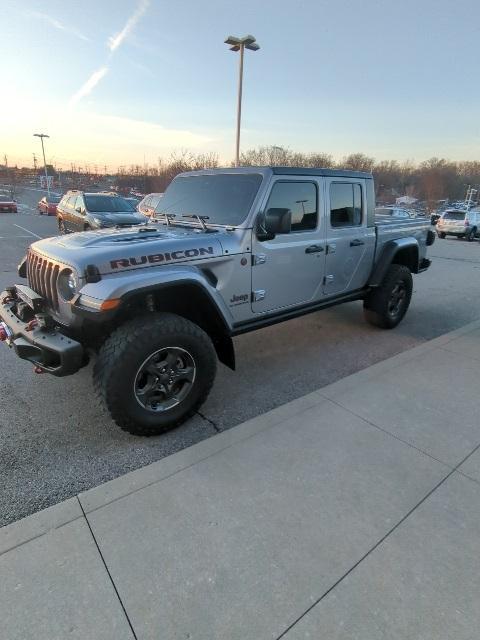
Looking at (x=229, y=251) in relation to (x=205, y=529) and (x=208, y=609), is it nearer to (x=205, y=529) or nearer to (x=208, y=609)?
(x=205, y=529)

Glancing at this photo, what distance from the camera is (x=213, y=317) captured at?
312 centimetres

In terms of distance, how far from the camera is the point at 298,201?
3.73 metres

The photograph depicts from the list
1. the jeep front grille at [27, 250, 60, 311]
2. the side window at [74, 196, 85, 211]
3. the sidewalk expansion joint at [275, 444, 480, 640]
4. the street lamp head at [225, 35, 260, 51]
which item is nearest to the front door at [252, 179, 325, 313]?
the jeep front grille at [27, 250, 60, 311]

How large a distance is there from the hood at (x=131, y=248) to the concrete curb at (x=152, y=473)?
1342 millimetres

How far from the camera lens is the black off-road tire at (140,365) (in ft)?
8.24

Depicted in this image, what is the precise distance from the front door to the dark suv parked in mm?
8179

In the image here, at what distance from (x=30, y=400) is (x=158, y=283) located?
167 cm

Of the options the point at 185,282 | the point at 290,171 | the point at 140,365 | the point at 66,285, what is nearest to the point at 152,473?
the point at 140,365

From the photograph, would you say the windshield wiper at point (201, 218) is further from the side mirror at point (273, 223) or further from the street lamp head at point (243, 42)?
the street lamp head at point (243, 42)

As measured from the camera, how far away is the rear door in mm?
4117

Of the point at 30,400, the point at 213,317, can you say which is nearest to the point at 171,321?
the point at 213,317

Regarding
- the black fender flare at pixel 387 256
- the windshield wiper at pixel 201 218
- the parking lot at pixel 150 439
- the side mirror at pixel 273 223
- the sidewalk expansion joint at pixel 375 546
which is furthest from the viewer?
the black fender flare at pixel 387 256

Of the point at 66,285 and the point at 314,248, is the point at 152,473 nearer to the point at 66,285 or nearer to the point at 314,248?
the point at 66,285

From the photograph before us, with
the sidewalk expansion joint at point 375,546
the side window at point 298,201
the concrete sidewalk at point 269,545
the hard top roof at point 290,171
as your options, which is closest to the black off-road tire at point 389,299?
the hard top roof at point 290,171
